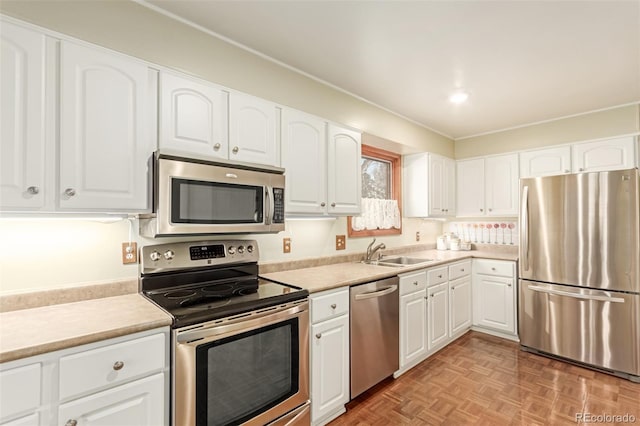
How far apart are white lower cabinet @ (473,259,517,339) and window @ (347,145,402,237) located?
1034 mm

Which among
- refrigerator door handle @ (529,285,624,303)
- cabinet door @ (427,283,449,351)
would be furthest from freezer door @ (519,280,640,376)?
cabinet door @ (427,283,449,351)

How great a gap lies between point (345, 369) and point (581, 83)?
3.02 m

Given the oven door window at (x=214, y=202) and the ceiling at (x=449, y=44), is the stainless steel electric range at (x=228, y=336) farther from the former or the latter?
the ceiling at (x=449, y=44)

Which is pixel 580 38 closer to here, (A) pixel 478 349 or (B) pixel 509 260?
(B) pixel 509 260

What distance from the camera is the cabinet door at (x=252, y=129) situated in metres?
1.88

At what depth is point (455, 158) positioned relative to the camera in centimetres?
439

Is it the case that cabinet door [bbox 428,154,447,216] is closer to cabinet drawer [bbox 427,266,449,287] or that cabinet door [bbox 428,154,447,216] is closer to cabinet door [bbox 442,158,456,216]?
cabinet door [bbox 442,158,456,216]

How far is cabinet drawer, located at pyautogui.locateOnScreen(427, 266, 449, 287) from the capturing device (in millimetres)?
2896

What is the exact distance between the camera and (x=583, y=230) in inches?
108

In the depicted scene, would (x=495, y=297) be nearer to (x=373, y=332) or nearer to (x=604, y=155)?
(x=604, y=155)

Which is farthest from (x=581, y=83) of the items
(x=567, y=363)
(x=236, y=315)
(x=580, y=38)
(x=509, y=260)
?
(x=236, y=315)

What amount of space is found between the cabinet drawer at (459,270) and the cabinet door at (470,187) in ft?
2.71

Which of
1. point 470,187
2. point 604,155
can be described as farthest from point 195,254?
point 604,155

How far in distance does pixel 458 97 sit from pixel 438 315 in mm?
2088
